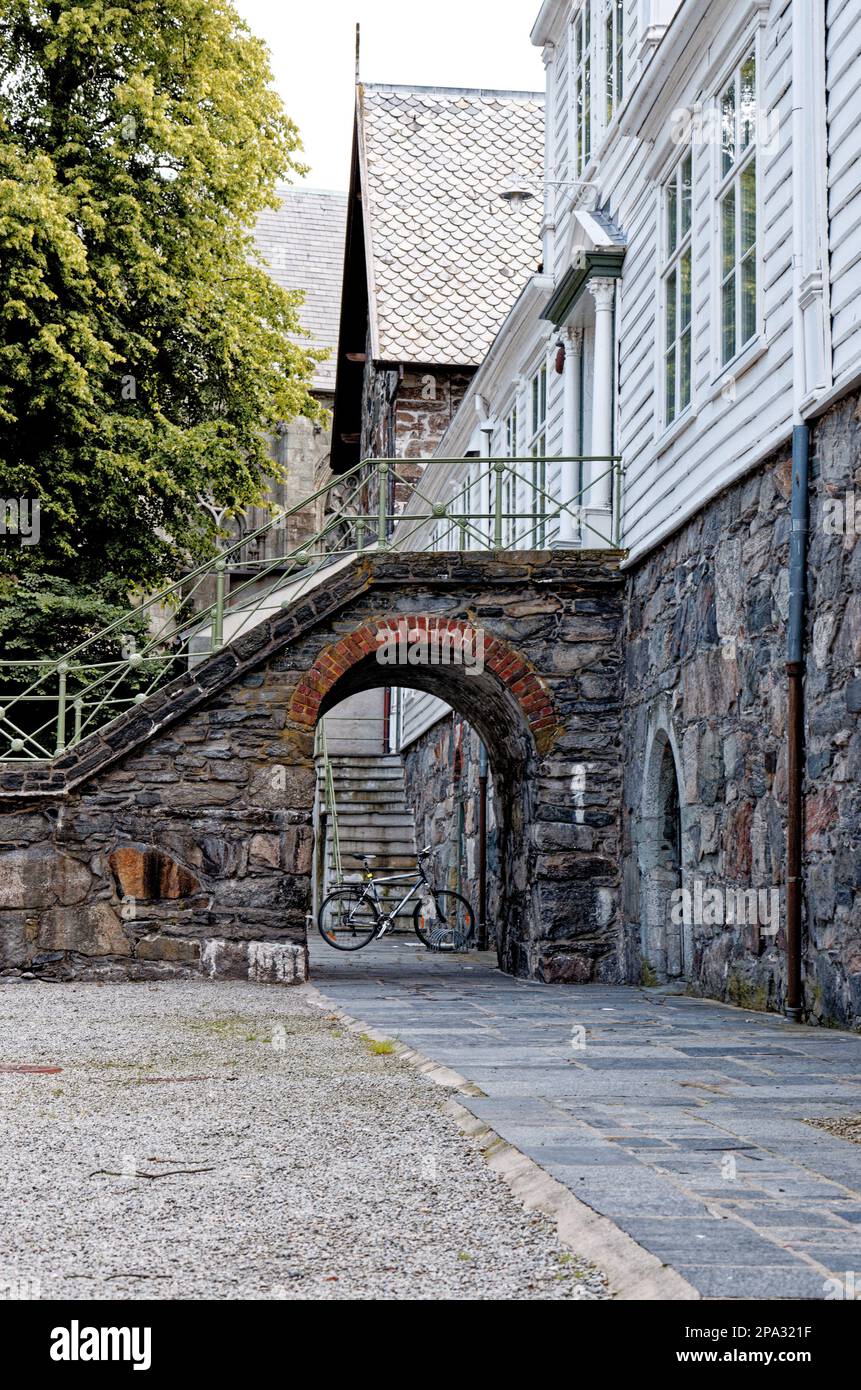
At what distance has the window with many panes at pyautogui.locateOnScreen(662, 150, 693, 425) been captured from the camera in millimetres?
11391

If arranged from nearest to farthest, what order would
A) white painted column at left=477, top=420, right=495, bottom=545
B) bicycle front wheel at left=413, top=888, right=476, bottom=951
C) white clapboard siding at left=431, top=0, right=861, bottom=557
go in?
white clapboard siding at left=431, top=0, right=861, bottom=557 < bicycle front wheel at left=413, top=888, right=476, bottom=951 < white painted column at left=477, top=420, right=495, bottom=545

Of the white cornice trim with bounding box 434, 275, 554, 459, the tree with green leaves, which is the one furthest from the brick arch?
the tree with green leaves

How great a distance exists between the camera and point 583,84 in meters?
15.1

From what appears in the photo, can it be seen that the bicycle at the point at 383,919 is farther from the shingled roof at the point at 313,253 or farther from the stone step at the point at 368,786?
the shingled roof at the point at 313,253

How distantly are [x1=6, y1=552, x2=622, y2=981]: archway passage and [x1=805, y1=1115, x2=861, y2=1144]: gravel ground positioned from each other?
7461mm

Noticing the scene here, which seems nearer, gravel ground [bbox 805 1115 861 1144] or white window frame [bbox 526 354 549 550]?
gravel ground [bbox 805 1115 861 1144]

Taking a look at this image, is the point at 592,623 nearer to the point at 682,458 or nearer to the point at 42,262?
the point at 682,458

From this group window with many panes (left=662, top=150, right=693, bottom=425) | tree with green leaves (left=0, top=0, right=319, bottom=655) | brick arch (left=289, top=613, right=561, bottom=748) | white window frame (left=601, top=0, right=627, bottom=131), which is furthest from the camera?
tree with green leaves (left=0, top=0, right=319, bottom=655)

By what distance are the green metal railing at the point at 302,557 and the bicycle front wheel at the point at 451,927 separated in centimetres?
406

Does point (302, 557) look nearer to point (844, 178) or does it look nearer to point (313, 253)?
point (844, 178)

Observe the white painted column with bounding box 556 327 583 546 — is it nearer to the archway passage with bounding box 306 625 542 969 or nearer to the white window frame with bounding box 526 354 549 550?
the white window frame with bounding box 526 354 549 550

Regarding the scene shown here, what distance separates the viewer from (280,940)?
41.1 feet

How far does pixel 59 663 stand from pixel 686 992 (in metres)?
5.97
